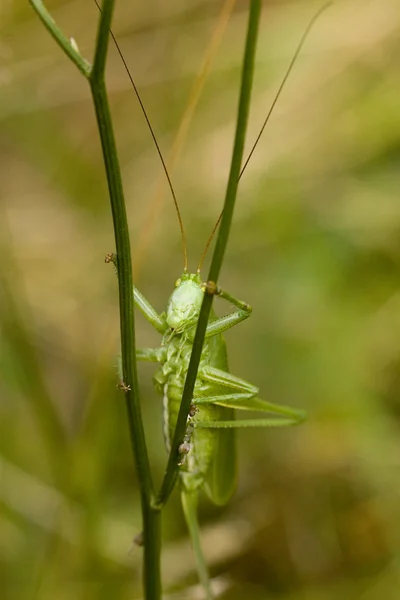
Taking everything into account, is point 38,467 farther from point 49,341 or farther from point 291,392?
point 291,392

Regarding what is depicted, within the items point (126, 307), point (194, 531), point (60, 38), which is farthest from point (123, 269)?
point (194, 531)

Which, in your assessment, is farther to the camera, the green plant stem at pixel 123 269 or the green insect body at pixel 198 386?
the green insect body at pixel 198 386

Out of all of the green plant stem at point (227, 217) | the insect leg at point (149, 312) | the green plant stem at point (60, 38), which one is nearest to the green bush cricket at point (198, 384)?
the insect leg at point (149, 312)

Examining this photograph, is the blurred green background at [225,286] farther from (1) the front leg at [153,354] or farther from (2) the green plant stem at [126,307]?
(2) the green plant stem at [126,307]

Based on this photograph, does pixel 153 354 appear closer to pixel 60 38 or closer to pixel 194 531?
pixel 194 531

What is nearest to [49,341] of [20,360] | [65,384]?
[65,384]

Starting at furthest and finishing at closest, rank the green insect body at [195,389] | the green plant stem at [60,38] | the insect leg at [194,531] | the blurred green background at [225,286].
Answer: the blurred green background at [225,286]
the insect leg at [194,531]
the green insect body at [195,389]
the green plant stem at [60,38]

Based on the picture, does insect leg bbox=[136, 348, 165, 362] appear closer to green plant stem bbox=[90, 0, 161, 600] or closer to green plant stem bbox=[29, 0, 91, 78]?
green plant stem bbox=[90, 0, 161, 600]
